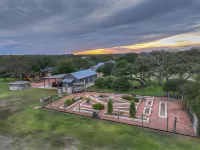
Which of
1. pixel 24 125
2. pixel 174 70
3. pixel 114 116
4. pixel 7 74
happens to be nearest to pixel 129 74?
pixel 174 70

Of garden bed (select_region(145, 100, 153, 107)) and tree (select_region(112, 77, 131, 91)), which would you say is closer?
garden bed (select_region(145, 100, 153, 107))

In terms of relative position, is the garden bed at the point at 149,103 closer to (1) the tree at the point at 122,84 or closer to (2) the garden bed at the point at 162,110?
(2) the garden bed at the point at 162,110

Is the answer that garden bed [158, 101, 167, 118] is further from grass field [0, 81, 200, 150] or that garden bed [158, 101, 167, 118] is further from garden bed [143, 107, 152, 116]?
grass field [0, 81, 200, 150]

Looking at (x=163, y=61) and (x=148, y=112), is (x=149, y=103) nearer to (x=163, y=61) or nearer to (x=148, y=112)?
(x=148, y=112)

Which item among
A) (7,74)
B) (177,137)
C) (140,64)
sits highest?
(140,64)

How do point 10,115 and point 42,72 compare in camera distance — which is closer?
point 10,115

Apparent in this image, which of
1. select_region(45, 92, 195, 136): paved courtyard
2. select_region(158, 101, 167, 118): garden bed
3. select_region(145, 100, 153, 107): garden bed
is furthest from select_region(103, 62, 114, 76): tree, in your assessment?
select_region(158, 101, 167, 118): garden bed

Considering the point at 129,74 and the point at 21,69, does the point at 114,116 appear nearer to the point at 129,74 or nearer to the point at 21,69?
the point at 129,74
